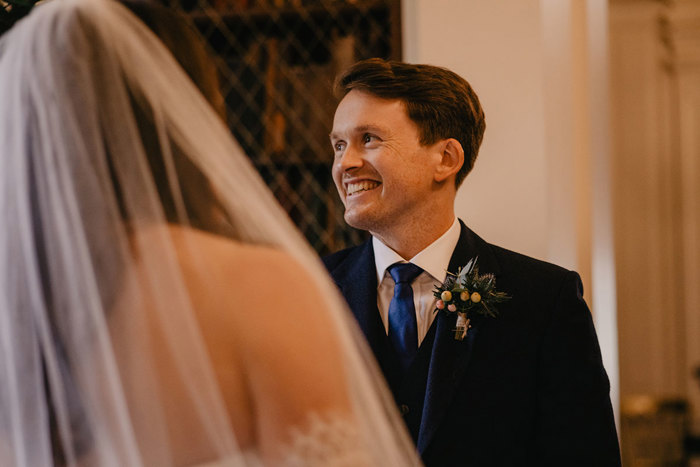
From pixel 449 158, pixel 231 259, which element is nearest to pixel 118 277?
pixel 231 259

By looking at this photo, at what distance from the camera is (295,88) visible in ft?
9.07

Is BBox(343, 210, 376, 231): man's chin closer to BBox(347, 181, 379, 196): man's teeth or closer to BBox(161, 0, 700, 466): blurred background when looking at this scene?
BBox(347, 181, 379, 196): man's teeth

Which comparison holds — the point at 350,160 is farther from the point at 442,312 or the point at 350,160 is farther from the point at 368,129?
the point at 442,312

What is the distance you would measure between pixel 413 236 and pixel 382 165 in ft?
0.63

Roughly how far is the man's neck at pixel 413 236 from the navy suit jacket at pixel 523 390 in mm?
205

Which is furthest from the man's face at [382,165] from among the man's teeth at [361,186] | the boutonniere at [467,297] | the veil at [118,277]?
the veil at [118,277]

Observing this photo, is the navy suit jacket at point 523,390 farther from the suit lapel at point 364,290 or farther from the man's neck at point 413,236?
the man's neck at point 413,236

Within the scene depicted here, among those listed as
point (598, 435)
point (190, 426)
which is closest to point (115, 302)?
point (190, 426)

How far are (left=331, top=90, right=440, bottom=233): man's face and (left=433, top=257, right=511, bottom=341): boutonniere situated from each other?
21 cm

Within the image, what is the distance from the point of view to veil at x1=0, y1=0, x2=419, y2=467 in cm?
93

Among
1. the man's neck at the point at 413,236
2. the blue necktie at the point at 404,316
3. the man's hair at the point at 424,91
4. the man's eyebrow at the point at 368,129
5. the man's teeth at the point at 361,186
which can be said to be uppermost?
the man's hair at the point at 424,91

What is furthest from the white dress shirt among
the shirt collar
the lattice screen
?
the lattice screen

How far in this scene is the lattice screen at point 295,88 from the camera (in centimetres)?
274

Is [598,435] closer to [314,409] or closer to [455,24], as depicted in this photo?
[314,409]
